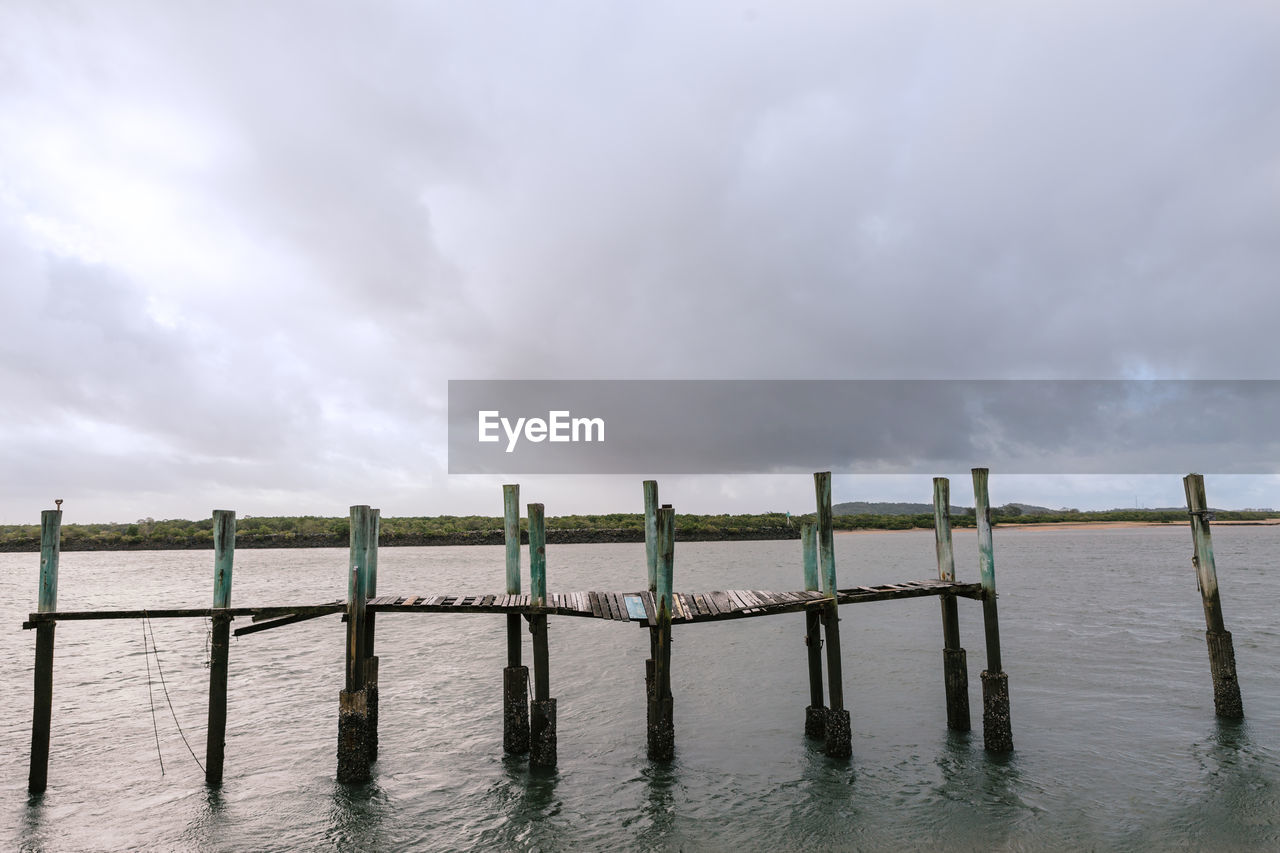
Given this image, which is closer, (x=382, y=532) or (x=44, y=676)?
(x=44, y=676)

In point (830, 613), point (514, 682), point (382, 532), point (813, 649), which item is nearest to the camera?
point (830, 613)

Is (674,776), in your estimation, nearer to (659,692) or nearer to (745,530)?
(659,692)

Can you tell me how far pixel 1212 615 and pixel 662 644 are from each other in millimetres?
9980

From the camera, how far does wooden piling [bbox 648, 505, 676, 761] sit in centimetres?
1041

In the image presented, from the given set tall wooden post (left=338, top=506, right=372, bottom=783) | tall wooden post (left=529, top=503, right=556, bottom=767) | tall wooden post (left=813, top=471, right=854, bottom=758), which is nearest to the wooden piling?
tall wooden post (left=529, top=503, right=556, bottom=767)

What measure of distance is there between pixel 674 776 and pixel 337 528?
8710 centimetres

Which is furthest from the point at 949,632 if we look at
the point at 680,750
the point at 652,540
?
the point at 652,540

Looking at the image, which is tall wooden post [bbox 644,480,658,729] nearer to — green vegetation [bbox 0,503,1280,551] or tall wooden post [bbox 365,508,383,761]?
tall wooden post [bbox 365,508,383,761]

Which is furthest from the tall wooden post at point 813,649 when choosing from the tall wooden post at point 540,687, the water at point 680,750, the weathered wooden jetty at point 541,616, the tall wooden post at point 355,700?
the tall wooden post at point 355,700

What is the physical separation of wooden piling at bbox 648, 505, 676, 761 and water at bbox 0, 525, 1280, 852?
458 mm

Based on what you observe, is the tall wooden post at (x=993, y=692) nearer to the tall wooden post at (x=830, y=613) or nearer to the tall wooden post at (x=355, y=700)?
the tall wooden post at (x=830, y=613)

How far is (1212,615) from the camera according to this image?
12.6 m

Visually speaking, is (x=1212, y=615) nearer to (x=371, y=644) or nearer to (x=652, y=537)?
(x=652, y=537)

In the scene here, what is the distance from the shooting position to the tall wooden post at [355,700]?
10.5 meters
